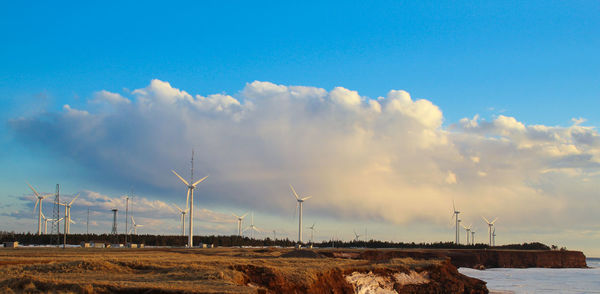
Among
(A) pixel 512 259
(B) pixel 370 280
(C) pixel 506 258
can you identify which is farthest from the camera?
(A) pixel 512 259

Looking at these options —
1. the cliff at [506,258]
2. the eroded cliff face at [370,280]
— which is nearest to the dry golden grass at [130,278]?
the eroded cliff face at [370,280]

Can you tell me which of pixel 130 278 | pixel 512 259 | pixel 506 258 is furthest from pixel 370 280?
pixel 512 259

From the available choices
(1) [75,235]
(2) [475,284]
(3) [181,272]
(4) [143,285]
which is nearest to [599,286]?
(2) [475,284]

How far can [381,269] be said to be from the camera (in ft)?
198

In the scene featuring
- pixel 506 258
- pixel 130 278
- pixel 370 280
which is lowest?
pixel 506 258

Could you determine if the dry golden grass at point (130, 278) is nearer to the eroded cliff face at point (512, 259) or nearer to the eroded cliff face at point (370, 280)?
the eroded cliff face at point (370, 280)

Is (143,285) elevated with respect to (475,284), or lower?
elevated

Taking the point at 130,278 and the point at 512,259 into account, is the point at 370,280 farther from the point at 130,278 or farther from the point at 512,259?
the point at 512,259

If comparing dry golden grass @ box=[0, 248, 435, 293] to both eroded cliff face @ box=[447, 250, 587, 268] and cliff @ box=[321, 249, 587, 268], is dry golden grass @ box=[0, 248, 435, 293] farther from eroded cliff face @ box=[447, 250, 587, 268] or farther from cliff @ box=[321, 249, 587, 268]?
eroded cliff face @ box=[447, 250, 587, 268]

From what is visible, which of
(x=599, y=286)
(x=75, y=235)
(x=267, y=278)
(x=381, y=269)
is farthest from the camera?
(x=75, y=235)

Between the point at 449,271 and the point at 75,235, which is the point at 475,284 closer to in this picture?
the point at 449,271

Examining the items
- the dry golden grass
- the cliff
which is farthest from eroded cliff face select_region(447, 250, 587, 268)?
the dry golden grass

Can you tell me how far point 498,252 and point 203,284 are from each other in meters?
125

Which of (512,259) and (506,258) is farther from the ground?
(506,258)
